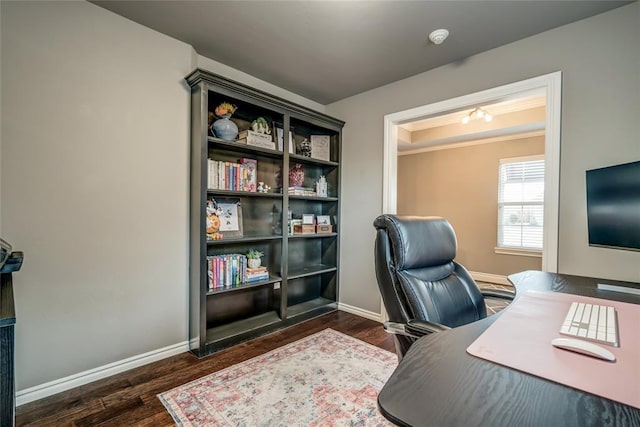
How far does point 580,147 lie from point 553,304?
1.37 meters

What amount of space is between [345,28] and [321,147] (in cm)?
141

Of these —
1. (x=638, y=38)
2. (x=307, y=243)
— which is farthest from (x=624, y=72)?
(x=307, y=243)

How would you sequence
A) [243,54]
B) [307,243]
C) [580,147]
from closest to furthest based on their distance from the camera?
[580,147] < [243,54] < [307,243]

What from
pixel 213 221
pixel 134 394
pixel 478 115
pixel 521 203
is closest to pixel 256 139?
pixel 213 221

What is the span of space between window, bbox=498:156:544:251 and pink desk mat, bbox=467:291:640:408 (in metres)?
3.60

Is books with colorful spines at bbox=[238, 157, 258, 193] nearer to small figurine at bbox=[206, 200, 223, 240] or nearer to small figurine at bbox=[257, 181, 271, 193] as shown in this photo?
small figurine at bbox=[257, 181, 271, 193]

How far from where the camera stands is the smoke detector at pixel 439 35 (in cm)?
204

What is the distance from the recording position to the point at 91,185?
1.86m

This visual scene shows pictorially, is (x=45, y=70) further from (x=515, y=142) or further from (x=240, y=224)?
(x=515, y=142)

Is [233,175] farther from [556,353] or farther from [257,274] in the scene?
[556,353]

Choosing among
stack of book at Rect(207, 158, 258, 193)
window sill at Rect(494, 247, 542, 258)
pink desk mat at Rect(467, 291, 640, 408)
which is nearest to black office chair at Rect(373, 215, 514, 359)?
pink desk mat at Rect(467, 291, 640, 408)

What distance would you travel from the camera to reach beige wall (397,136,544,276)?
4.40 m

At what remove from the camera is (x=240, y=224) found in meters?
2.69

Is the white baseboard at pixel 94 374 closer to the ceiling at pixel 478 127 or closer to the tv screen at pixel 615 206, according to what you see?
the tv screen at pixel 615 206
